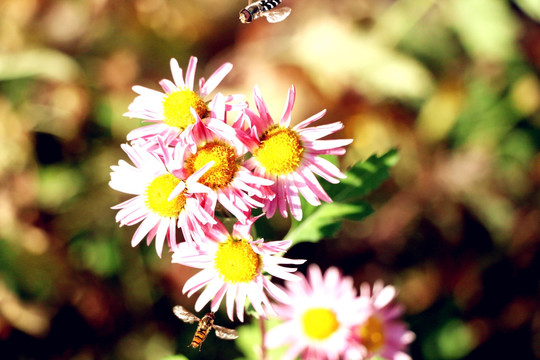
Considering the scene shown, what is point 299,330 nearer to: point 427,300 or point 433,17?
point 427,300

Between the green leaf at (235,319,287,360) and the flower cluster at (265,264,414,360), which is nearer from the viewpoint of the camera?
the flower cluster at (265,264,414,360)

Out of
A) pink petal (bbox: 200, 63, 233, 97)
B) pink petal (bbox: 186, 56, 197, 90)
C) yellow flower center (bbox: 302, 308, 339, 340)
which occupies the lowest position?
yellow flower center (bbox: 302, 308, 339, 340)

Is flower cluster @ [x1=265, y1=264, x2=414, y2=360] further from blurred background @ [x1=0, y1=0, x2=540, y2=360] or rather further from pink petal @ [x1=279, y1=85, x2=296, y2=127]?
pink petal @ [x1=279, y1=85, x2=296, y2=127]

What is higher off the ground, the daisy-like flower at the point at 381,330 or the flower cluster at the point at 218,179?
the flower cluster at the point at 218,179

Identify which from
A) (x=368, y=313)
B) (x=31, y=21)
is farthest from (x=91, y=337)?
(x=31, y=21)

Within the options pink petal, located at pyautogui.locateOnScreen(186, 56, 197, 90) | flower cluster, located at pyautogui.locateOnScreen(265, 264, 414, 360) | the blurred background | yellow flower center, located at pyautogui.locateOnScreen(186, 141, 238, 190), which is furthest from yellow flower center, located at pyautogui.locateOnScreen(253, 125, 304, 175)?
the blurred background

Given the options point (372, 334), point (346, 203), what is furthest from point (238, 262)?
point (372, 334)

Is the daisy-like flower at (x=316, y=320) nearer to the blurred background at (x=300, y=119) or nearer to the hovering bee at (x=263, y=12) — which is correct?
the blurred background at (x=300, y=119)

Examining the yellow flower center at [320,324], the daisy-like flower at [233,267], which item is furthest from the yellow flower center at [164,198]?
the yellow flower center at [320,324]
